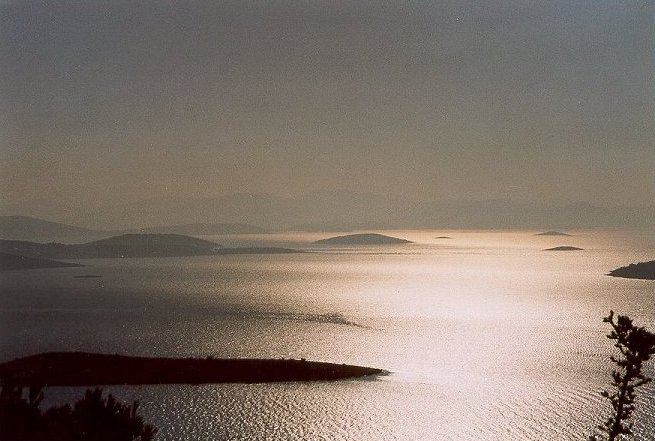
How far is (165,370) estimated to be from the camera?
71.9 meters

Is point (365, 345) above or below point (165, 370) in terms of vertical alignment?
above

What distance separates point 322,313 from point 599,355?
60.1 m

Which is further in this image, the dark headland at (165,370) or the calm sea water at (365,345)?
the dark headland at (165,370)

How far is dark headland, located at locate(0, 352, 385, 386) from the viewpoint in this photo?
6875 centimetres

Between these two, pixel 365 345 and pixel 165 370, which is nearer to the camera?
pixel 165 370

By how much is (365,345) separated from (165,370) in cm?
3388

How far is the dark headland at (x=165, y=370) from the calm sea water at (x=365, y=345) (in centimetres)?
326

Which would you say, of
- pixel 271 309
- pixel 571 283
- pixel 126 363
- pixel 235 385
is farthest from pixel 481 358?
pixel 571 283

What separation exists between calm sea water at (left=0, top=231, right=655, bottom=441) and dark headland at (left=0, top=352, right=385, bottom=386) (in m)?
3.26

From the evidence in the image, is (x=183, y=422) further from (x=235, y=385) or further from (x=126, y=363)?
(x=126, y=363)

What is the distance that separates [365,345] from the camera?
94.0 meters

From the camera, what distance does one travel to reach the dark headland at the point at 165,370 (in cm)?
6875

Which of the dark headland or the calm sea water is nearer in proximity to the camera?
the calm sea water

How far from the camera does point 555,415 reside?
56.3m
